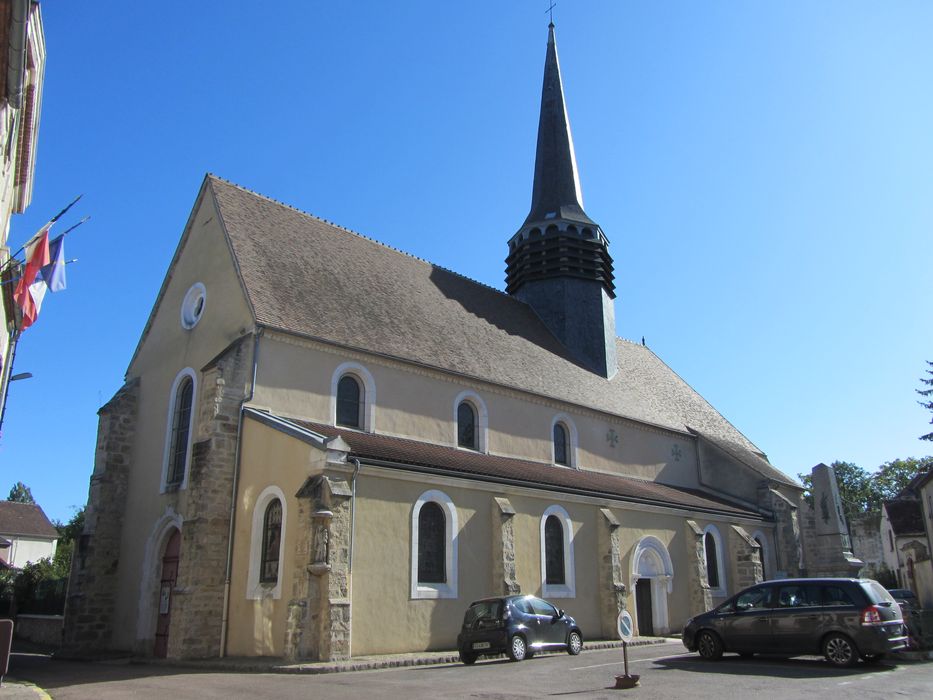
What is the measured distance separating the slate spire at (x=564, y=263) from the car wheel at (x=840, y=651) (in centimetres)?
1699

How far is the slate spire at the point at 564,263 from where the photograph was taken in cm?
2947

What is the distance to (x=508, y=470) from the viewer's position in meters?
19.7

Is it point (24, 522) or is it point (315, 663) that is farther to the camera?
point (24, 522)

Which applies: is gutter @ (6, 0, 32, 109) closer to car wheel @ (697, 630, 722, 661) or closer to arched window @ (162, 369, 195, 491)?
arched window @ (162, 369, 195, 491)

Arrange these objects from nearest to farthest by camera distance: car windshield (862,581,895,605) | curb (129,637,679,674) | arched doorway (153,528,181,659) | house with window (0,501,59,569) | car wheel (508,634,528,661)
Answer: car windshield (862,581,895,605)
curb (129,637,679,674)
car wheel (508,634,528,661)
arched doorway (153,528,181,659)
house with window (0,501,59,569)

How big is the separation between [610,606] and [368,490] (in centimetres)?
823

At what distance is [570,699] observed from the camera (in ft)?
30.7

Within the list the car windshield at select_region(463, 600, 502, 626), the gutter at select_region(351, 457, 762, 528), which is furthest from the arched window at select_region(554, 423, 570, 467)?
the car windshield at select_region(463, 600, 502, 626)

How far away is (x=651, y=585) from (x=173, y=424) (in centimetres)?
1437

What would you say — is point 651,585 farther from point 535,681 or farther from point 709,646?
point 535,681

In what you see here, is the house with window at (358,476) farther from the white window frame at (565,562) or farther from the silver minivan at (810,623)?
the silver minivan at (810,623)

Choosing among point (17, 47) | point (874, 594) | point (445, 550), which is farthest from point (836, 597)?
point (17, 47)

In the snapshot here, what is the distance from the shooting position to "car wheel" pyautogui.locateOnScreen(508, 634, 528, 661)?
1381 centimetres

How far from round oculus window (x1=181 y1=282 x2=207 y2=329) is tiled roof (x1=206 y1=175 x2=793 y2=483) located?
1770 millimetres
